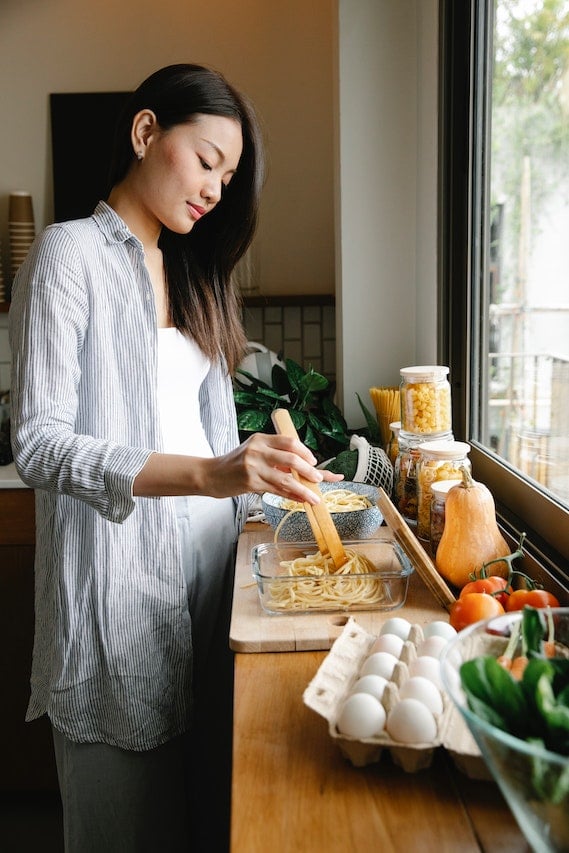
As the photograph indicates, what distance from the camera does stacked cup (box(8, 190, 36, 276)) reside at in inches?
111

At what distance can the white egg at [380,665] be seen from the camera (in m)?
0.91

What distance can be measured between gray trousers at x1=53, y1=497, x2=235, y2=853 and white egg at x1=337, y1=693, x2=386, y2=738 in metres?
0.71

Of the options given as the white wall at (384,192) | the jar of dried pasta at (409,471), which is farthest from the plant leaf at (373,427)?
the jar of dried pasta at (409,471)

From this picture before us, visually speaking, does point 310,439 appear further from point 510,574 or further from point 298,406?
point 510,574

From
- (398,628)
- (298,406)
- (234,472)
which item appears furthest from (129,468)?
(298,406)

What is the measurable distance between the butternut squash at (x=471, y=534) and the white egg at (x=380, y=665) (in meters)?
0.43

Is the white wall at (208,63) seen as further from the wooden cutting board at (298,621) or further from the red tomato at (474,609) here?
the red tomato at (474,609)

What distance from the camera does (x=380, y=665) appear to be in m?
0.91

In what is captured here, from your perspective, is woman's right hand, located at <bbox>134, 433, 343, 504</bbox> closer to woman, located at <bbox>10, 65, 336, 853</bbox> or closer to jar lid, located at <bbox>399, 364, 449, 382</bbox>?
woman, located at <bbox>10, 65, 336, 853</bbox>

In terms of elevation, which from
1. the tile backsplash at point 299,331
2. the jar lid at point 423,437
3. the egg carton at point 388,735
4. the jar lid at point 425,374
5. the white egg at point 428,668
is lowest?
the egg carton at point 388,735

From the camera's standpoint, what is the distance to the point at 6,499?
7.68 ft

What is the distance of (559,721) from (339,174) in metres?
1.88

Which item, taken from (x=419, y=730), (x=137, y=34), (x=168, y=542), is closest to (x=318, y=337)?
(x=137, y=34)

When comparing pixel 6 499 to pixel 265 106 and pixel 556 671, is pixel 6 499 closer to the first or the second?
pixel 265 106
